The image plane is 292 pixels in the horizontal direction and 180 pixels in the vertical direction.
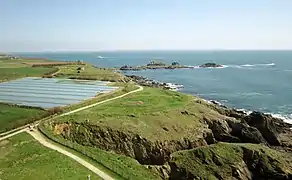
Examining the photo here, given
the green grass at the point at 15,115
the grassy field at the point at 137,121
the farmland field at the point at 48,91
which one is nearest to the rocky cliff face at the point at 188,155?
the grassy field at the point at 137,121

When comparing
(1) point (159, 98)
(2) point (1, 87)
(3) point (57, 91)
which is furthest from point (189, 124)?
(2) point (1, 87)

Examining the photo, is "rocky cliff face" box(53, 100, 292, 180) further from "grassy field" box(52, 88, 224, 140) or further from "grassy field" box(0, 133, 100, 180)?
"grassy field" box(0, 133, 100, 180)

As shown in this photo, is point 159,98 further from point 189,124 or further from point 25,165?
point 25,165

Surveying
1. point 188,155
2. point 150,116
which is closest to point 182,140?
A: point 188,155

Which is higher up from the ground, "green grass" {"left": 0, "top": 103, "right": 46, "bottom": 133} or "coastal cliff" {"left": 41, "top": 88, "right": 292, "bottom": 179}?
"green grass" {"left": 0, "top": 103, "right": 46, "bottom": 133}

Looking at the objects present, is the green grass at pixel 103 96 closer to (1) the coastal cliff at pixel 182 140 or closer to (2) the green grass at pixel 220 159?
(1) the coastal cliff at pixel 182 140

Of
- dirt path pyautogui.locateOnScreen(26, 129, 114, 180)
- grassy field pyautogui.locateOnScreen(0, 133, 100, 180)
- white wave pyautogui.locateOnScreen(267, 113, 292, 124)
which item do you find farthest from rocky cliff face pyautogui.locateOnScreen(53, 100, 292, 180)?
white wave pyautogui.locateOnScreen(267, 113, 292, 124)
